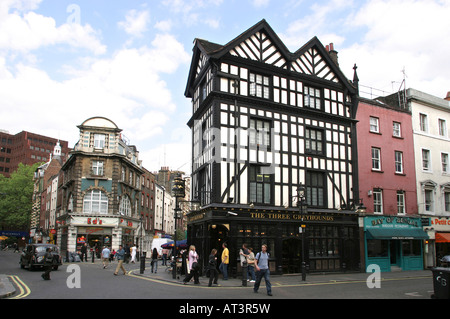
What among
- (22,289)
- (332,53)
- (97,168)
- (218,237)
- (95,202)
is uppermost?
A: (332,53)

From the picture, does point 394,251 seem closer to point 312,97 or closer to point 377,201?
point 377,201

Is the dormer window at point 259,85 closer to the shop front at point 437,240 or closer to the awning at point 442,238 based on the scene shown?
the shop front at point 437,240

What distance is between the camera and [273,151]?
22.1 m

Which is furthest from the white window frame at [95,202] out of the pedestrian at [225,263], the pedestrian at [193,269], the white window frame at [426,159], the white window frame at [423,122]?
the white window frame at [423,122]

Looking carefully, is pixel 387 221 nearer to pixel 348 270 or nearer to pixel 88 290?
pixel 348 270

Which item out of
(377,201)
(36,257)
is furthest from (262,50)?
→ (36,257)

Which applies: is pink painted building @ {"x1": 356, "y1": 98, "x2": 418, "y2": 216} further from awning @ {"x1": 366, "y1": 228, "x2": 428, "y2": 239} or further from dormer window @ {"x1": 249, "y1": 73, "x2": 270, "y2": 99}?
dormer window @ {"x1": 249, "y1": 73, "x2": 270, "y2": 99}

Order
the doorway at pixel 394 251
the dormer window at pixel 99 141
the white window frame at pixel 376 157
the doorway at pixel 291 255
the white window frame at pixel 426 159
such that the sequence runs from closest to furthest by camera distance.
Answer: the doorway at pixel 291 255, the doorway at pixel 394 251, the white window frame at pixel 376 157, the white window frame at pixel 426 159, the dormer window at pixel 99 141

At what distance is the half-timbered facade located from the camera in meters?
20.6

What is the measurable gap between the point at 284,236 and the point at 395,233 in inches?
332

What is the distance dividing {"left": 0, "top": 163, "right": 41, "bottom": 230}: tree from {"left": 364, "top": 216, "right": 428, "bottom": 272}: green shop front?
60.7 m

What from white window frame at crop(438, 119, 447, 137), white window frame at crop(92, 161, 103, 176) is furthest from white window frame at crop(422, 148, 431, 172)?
white window frame at crop(92, 161, 103, 176)

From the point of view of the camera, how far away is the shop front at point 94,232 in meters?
37.1

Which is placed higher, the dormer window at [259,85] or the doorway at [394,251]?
the dormer window at [259,85]
